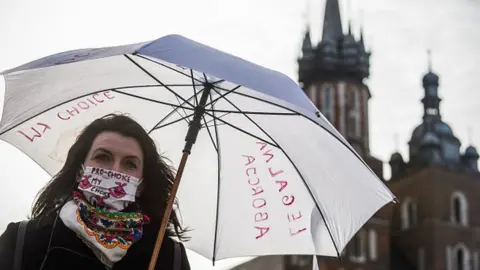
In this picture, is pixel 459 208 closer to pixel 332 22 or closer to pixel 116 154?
pixel 332 22

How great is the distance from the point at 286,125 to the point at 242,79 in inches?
34.2

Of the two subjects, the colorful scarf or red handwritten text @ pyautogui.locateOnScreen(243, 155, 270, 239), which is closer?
the colorful scarf

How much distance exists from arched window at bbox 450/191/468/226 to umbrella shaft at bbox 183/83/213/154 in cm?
3391

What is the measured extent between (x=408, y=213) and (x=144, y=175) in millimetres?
35878

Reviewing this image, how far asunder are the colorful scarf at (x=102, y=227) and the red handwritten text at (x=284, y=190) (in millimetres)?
1095

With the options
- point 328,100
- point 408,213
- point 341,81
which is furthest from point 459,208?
point 341,81

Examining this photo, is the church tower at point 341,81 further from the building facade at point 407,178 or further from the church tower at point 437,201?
the church tower at point 437,201

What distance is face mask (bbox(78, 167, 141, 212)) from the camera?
9.04ft

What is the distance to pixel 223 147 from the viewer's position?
3.72 meters

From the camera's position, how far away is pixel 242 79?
2.74m

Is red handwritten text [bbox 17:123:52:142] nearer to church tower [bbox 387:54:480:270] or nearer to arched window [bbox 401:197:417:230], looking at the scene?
church tower [bbox 387:54:480:270]

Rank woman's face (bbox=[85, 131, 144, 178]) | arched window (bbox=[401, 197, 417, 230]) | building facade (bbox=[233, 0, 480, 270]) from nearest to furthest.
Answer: woman's face (bbox=[85, 131, 144, 178]) < building facade (bbox=[233, 0, 480, 270]) < arched window (bbox=[401, 197, 417, 230])

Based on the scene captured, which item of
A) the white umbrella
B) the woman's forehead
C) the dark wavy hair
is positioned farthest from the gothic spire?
the woman's forehead

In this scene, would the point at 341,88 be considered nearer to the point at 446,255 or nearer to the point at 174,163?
the point at 446,255
